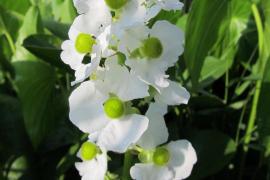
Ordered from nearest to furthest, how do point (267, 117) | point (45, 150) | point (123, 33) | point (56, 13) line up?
point (123, 33) → point (267, 117) → point (45, 150) → point (56, 13)

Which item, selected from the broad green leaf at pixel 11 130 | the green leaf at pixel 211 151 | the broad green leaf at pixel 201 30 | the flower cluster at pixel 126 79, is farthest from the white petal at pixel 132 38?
the broad green leaf at pixel 11 130

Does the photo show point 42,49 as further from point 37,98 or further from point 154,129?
point 154,129

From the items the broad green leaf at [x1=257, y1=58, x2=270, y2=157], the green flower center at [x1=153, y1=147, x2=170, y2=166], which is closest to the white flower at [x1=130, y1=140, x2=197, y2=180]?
the green flower center at [x1=153, y1=147, x2=170, y2=166]

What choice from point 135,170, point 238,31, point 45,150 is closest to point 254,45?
point 238,31

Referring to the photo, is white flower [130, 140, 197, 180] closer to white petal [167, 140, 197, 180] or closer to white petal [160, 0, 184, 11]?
white petal [167, 140, 197, 180]

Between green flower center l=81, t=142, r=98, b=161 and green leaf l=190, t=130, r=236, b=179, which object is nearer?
green flower center l=81, t=142, r=98, b=161

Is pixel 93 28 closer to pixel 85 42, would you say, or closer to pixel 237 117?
pixel 85 42

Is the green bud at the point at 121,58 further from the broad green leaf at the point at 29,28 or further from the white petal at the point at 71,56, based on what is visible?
the broad green leaf at the point at 29,28
